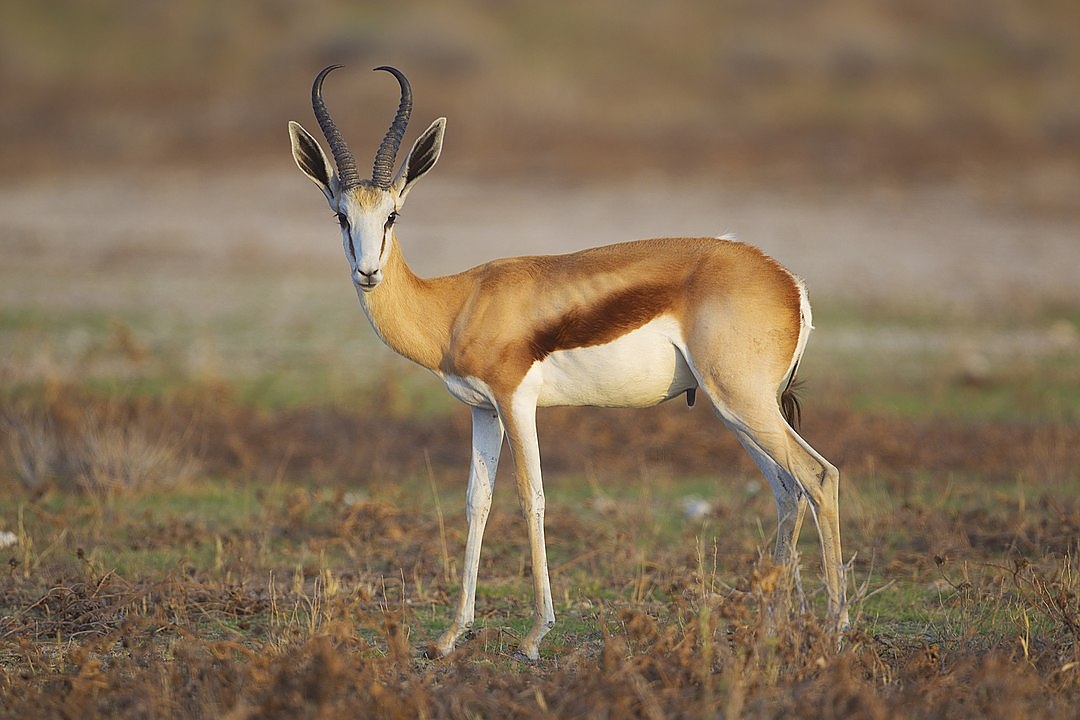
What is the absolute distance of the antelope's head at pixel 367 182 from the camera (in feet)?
20.7

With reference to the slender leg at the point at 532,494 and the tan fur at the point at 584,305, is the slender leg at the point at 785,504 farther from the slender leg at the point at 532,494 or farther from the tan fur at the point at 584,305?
the slender leg at the point at 532,494

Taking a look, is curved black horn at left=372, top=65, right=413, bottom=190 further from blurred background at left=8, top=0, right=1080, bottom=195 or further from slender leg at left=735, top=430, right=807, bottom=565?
blurred background at left=8, top=0, right=1080, bottom=195

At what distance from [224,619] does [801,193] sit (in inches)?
821

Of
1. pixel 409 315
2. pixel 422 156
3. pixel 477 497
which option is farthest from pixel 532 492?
pixel 422 156

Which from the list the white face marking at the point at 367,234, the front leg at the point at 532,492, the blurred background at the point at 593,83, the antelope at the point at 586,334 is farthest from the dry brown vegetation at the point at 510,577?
the blurred background at the point at 593,83

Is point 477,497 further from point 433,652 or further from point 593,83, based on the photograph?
point 593,83

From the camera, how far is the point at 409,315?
6.68 metres

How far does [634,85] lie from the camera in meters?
34.9

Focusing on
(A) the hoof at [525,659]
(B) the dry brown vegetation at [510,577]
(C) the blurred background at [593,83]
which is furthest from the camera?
(C) the blurred background at [593,83]

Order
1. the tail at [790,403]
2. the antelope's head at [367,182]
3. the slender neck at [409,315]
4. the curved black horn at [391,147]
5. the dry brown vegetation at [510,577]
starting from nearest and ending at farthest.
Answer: the dry brown vegetation at [510,577], the antelope's head at [367,182], the curved black horn at [391,147], the slender neck at [409,315], the tail at [790,403]

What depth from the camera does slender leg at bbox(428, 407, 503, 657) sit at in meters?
6.55

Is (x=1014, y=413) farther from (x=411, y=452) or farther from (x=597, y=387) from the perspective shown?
(x=597, y=387)

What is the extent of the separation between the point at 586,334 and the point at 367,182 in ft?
4.69

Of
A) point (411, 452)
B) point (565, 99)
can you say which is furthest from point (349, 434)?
point (565, 99)
